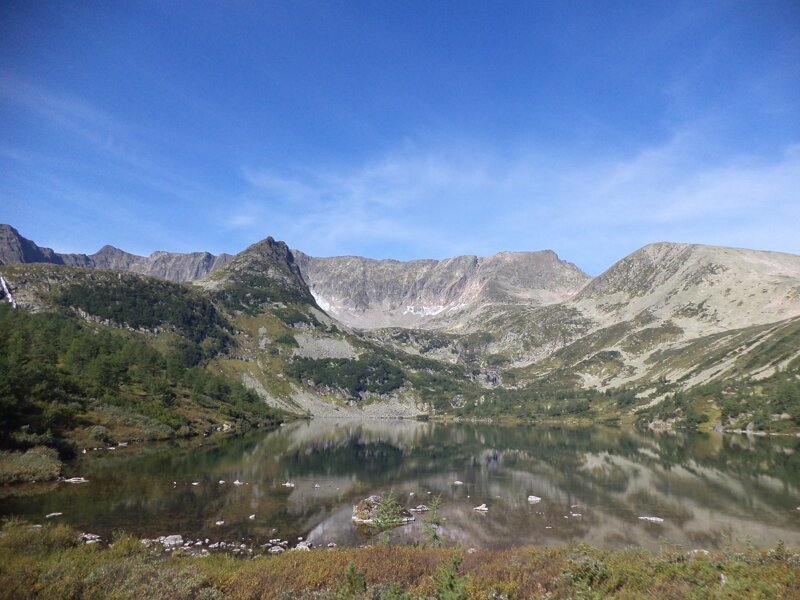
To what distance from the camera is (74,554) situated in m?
19.3

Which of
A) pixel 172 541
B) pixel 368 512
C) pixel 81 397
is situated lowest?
pixel 368 512

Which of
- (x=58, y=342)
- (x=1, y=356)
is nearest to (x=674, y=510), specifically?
(x=1, y=356)

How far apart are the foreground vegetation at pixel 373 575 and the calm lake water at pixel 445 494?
1464 centimetres

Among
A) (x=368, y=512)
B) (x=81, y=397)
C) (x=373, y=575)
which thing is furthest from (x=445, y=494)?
(x=81, y=397)

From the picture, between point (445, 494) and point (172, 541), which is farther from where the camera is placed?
point (445, 494)

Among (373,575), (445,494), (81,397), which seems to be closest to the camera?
(373,575)

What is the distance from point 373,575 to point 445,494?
45.9 m

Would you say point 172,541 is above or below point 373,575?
below

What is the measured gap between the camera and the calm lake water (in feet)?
132

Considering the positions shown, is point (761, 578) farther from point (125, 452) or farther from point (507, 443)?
point (507, 443)

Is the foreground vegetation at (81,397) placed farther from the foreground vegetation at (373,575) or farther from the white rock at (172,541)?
the foreground vegetation at (373,575)

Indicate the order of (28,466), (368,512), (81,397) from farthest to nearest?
(81,397) → (28,466) → (368,512)

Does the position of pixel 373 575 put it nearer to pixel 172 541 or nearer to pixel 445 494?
pixel 172 541

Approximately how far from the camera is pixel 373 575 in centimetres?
1959
